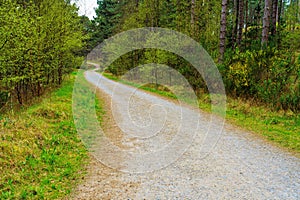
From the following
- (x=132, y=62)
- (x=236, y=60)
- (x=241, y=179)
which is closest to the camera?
(x=241, y=179)

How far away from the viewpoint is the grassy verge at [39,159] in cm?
421

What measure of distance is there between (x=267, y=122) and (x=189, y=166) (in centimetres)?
478

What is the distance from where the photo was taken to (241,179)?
4.53 metres

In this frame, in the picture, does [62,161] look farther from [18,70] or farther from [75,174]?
[18,70]

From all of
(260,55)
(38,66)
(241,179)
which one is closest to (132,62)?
(38,66)

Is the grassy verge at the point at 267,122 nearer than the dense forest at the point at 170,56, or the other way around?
the grassy verge at the point at 267,122

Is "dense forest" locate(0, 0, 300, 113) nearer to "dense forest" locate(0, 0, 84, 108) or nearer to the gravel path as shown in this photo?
"dense forest" locate(0, 0, 84, 108)

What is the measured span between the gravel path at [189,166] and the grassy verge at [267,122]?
0.52m

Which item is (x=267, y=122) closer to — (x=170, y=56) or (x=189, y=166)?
(x=189, y=166)

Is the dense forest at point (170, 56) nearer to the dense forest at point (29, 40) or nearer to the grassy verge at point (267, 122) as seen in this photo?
the dense forest at point (29, 40)

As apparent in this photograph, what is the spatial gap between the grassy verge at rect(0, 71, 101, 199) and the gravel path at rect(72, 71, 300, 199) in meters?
0.40

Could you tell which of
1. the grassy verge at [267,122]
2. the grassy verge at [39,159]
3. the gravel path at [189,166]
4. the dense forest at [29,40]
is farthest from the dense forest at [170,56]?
the gravel path at [189,166]

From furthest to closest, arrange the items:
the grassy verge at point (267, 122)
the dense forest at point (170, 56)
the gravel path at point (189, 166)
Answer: the dense forest at point (170, 56), the grassy verge at point (267, 122), the gravel path at point (189, 166)

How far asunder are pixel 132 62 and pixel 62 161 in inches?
825
